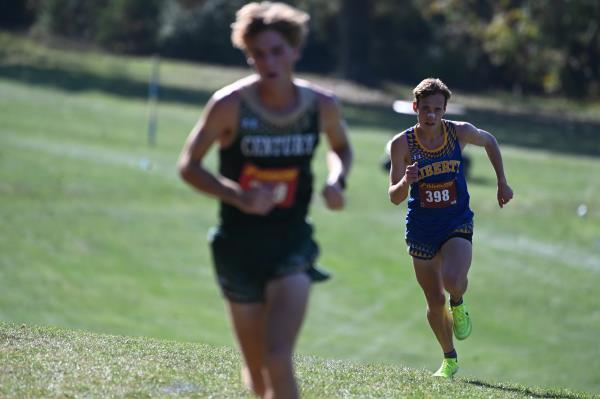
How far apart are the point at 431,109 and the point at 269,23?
3205 millimetres

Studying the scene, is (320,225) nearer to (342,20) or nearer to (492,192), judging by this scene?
(492,192)

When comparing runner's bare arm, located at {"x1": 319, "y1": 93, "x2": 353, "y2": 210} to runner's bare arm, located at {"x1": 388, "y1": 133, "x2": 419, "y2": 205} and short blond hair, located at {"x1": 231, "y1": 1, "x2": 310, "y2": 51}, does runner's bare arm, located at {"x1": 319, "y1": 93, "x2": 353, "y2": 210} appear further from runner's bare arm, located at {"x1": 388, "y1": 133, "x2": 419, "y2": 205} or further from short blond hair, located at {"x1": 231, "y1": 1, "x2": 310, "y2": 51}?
runner's bare arm, located at {"x1": 388, "y1": 133, "x2": 419, "y2": 205}

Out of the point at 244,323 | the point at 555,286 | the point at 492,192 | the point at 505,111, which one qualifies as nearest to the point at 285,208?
the point at 244,323

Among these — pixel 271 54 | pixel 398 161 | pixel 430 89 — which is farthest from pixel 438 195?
pixel 271 54

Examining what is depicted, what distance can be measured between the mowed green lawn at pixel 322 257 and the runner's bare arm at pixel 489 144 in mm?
8961

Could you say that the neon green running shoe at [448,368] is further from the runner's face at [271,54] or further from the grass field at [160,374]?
the runner's face at [271,54]

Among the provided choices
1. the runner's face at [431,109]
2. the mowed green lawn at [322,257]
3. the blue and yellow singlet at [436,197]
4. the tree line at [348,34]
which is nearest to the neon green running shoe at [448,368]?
the blue and yellow singlet at [436,197]

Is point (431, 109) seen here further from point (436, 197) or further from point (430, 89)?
point (436, 197)

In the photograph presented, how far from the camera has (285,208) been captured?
271 inches

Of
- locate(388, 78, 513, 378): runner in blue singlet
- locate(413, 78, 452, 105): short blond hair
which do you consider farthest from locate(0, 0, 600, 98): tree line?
locate(413, 78, 452, 105): short blond hair

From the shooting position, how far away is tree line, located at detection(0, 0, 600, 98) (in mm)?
54344

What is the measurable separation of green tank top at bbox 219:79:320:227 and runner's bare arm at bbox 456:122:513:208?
127 inches

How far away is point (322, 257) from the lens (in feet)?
85.7

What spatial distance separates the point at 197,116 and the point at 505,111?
1394cm
